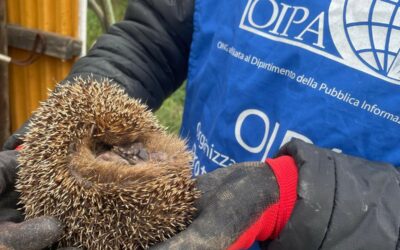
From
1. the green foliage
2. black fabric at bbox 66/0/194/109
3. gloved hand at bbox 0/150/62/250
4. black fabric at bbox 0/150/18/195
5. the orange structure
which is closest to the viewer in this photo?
gloved hand at bbox 0/150/62/250

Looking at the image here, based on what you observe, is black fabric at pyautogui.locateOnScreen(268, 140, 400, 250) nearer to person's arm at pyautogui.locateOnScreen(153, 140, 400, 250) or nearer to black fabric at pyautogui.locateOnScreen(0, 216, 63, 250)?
person's arm at pyautogui.locateOnScreen(153, 140, 400, 250)

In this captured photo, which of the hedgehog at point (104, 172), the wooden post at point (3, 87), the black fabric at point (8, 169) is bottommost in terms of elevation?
the wooden post at point (3, 87)

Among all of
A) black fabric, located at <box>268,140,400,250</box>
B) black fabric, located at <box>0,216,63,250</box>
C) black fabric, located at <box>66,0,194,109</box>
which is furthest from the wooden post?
black fabric, located at <box>268,140,400,250</box>

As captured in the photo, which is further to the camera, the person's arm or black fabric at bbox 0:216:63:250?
the person's arm

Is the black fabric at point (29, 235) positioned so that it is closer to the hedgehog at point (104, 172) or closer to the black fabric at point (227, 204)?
the hedgehog at point (104, 172)

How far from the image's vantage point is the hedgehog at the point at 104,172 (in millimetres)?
1376

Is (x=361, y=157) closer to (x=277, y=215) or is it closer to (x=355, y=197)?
(x=355, y=197)

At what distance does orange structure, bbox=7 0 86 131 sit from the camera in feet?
11.8

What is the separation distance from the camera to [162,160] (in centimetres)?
155

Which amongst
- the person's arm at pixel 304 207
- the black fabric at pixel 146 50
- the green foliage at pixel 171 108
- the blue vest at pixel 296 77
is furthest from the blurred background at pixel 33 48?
the person's arm at pixel 304 207

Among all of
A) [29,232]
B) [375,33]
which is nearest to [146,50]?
[375,33]

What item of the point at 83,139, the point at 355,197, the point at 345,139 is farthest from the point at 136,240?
Result: the point at 345,139

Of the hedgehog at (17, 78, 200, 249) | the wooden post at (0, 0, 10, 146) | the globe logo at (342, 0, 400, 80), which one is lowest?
the wooden post at (0, 0, 10, 146)

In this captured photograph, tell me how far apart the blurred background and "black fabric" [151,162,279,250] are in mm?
2436
